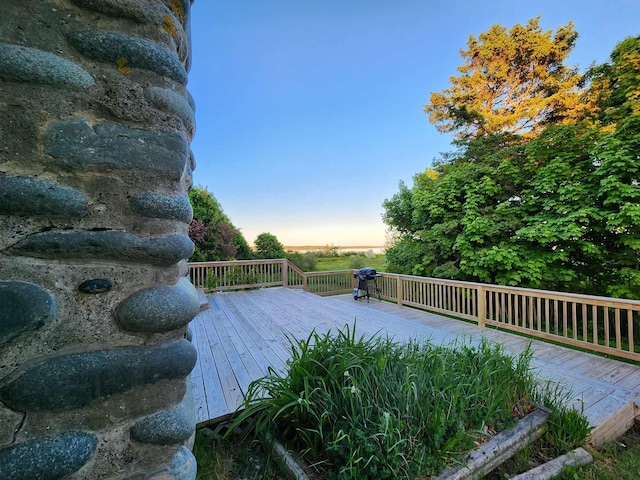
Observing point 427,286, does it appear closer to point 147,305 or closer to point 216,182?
point 147,305

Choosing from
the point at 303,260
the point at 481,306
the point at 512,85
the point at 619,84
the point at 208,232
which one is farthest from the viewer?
the point at 303,260

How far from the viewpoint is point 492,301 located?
453cm

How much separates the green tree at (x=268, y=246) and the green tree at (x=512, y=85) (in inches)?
280

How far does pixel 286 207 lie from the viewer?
10695 mm

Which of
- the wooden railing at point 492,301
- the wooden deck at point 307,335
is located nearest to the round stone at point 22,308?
the wooden deck at point 307,335

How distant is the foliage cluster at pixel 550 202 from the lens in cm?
443

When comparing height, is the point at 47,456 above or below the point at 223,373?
above

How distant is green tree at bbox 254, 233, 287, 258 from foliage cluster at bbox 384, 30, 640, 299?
14.5ft

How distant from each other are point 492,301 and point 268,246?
7.13 metres

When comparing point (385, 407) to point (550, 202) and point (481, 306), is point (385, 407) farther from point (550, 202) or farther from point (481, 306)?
point (550, 202)

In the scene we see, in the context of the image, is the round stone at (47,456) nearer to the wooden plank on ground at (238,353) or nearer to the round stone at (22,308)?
the round stone at (22,308)

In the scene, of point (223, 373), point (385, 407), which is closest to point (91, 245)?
point (385, 407)

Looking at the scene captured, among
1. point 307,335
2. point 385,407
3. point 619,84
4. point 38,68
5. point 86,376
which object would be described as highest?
point 619,84

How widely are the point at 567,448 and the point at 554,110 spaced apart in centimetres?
861
